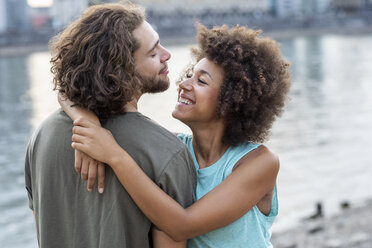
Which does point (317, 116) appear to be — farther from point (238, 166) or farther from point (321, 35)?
point (321, 35)

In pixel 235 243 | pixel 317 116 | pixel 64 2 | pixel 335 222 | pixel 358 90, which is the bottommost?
pixel 64 2

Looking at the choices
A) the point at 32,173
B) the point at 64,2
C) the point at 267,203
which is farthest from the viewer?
the point at 64,2

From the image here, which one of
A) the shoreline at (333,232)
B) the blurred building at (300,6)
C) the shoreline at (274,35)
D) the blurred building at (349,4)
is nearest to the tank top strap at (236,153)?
the shoreline at (333,232)

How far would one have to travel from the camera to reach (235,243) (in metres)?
1.44

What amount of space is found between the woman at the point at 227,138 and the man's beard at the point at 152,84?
0.14m

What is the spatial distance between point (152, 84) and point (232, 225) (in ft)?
1.35

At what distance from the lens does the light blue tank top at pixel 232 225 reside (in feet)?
4.71

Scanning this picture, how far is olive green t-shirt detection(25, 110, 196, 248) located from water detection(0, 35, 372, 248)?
4712mm

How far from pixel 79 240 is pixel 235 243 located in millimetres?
404

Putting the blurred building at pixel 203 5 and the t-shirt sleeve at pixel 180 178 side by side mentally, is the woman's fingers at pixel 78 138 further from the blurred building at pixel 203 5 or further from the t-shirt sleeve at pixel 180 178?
the blurred building at pixel 203 5

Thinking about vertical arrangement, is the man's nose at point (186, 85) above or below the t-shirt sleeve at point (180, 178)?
above

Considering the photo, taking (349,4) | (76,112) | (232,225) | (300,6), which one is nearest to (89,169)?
(76,112)

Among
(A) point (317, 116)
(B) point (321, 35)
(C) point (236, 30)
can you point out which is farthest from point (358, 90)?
(B) point (321, 35)

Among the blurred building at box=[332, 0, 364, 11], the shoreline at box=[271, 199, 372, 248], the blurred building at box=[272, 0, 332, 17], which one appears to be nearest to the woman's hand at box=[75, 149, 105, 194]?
the shoreline at box=[271, 199, 372, 248]
